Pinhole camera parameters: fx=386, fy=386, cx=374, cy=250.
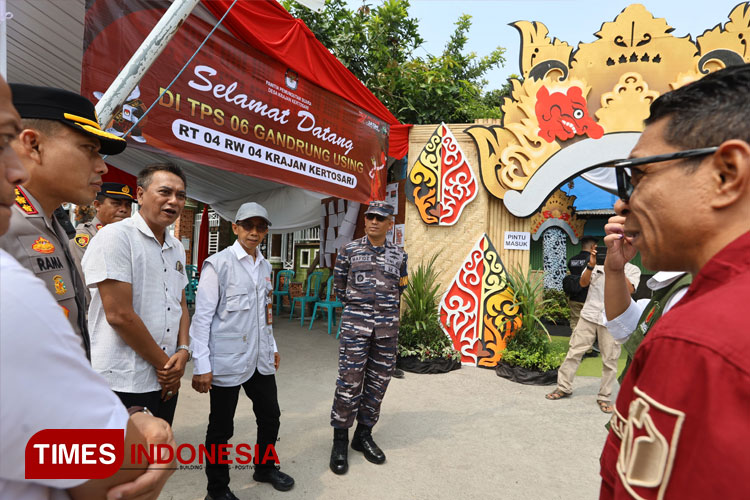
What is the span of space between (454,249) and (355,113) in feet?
7.85

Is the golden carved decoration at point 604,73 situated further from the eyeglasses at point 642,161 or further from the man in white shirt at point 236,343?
the eyeglasses at point 642,161

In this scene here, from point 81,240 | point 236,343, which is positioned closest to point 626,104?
point 236,343

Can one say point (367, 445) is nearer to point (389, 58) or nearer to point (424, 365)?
point (424, 365)

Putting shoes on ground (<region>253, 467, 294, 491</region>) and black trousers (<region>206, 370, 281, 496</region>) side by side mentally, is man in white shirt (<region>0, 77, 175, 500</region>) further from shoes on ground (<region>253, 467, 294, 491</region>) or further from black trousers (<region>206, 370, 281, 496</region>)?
shoes on ground (<region>253, 467, 294, 491</region>)

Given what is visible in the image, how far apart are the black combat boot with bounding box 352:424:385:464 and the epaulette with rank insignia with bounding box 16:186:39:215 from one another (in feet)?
8.45

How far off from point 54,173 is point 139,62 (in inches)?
32.2

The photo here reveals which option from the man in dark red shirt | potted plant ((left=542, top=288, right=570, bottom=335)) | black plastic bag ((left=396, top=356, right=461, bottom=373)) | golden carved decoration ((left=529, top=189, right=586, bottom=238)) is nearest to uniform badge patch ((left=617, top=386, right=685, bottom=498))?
the man in dark red shirt

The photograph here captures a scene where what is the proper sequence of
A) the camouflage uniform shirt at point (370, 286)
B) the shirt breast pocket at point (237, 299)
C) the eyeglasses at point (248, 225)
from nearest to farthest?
the shirt breast pocket at point (237, 299) → the eyeglasses at point (248, 225) → the camouflage uniform shirt at point (370, 286)

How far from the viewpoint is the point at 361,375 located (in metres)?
2.97

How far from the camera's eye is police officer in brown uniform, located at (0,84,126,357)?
1205mm

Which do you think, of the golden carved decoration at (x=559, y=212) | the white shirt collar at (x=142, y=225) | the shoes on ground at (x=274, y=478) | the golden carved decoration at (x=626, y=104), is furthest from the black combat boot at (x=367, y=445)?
the golden carved decoration at (x=559, y=212)

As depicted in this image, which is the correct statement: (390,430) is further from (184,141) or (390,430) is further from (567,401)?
(184,141)

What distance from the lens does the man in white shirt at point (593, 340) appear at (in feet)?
14.1

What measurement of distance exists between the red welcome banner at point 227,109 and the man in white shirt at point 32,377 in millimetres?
2198
